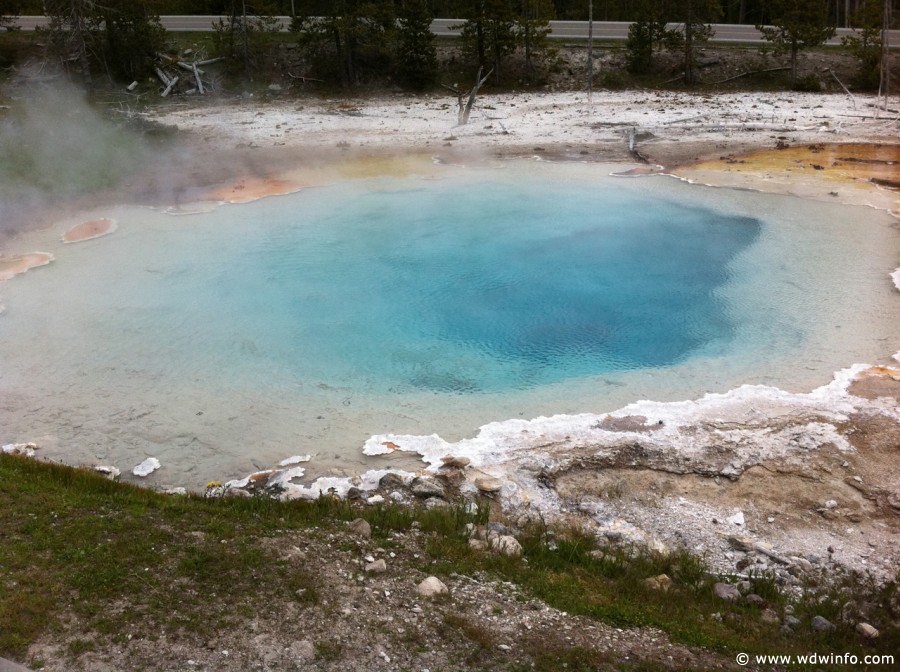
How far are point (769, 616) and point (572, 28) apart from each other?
2035 centimetres

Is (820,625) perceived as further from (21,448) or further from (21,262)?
(21,262)

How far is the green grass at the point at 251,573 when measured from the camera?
3525 mm

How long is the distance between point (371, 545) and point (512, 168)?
9.33 meters

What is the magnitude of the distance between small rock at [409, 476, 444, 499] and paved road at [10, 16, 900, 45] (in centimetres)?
1793

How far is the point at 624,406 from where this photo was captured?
604 cm

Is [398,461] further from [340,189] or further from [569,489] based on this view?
[340,189]

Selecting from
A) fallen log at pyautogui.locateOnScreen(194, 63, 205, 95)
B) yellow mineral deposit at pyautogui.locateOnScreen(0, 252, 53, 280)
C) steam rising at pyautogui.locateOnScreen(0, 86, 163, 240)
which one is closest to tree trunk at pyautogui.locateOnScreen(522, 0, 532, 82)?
fallen log at pyautogui.locateOnScreen(194, 63, 205, 95)

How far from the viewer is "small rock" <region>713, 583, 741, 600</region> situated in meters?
4.03

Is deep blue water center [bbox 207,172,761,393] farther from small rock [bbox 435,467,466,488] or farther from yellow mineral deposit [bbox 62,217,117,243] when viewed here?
yellow mineral deposit [bbox 62,217,117,243]

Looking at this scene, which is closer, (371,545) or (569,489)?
(371,545)

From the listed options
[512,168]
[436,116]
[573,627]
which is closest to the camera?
[573,627]

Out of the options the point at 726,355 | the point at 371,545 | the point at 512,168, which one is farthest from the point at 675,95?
the point at 371,545

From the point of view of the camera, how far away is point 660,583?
410 centimetres

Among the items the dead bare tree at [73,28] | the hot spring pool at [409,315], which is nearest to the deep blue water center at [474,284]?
the hot spring pool at [409,315]
